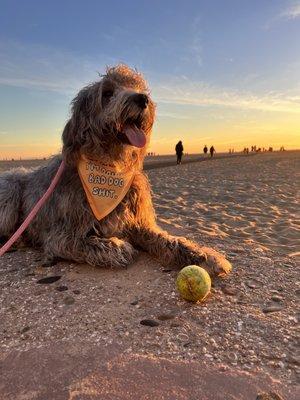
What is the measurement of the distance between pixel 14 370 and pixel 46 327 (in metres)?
0.57

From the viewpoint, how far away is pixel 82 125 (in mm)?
4453

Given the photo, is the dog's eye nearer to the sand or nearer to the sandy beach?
the sandy beach

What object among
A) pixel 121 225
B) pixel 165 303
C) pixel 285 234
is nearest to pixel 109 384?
pixel 165 303

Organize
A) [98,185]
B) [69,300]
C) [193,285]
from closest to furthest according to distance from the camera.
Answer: [193,285] < [69,300] < [98,185]

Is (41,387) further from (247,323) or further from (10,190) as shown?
(10,190)

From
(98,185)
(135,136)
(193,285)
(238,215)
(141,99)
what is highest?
(141,99)

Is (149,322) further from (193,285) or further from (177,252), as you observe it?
(177,252)

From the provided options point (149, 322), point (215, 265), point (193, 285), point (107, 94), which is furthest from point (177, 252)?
point (107, 94)

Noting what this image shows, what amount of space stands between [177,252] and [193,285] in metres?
0.85

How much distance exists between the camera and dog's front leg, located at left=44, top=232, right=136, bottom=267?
4332 millimetres

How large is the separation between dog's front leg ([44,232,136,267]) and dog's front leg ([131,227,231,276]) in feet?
0.87

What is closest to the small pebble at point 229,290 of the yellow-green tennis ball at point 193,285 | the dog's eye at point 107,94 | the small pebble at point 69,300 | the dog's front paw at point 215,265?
the dog's front paw at point 215,265

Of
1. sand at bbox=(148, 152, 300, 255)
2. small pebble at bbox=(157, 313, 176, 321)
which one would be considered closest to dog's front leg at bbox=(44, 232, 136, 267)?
small pebble at bbox=(157, 313, 176, 321)

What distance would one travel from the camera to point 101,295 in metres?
3.85
